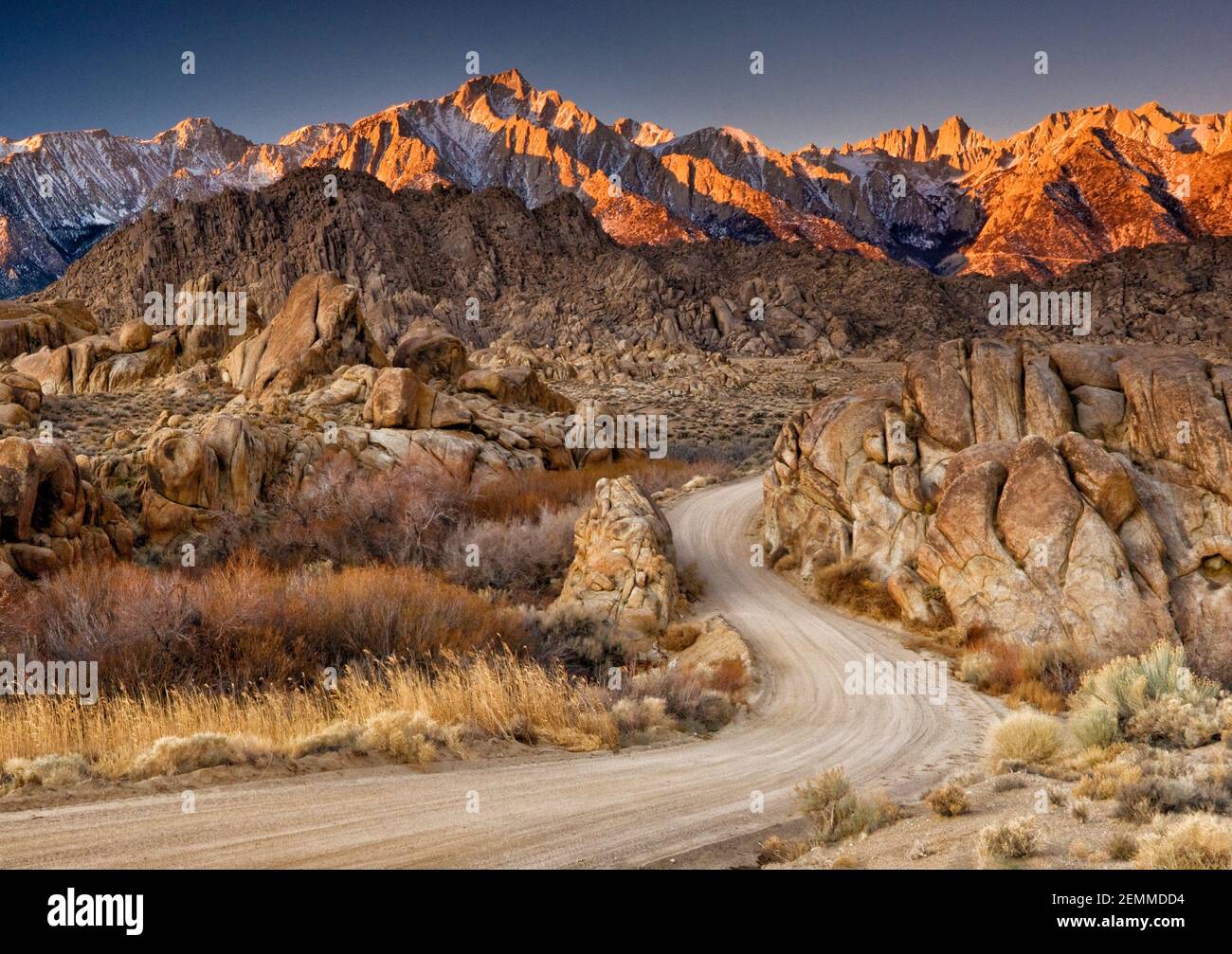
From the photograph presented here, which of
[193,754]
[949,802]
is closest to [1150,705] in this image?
[949,802]

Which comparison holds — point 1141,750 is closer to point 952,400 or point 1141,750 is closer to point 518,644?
point 518,644

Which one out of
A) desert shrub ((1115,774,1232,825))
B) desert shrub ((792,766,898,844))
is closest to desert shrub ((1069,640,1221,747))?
desert shrub ((1115,774,1232,825))

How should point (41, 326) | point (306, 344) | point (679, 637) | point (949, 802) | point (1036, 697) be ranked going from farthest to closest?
1. point (41, 326)
2. point (306, 344)
3. point (679, 637)
4. point (1036, 697)
5. point (949, 802)

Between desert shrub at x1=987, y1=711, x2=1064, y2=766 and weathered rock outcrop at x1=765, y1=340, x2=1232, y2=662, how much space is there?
22.0 feet

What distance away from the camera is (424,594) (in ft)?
47.0

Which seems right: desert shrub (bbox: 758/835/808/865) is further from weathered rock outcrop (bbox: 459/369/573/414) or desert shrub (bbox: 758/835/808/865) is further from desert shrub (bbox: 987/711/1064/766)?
weathered rock outcrop (bbox: 459/369/573/414)

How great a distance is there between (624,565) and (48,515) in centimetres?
1264

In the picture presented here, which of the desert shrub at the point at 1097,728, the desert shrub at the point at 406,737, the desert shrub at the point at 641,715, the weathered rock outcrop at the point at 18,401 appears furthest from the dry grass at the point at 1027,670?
the weathered rock outcrop at the point at 18,401

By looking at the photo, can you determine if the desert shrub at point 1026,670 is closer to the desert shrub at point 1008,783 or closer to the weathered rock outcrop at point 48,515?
the desert shrub at point 1008,783

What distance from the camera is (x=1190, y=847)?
4.04m

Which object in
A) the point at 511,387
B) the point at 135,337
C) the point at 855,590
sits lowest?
the point at 855,590

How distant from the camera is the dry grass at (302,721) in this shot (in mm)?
6609

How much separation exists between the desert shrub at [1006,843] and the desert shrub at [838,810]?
1217 millimetres

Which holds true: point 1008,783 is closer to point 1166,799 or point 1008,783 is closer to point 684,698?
point 1166,799
